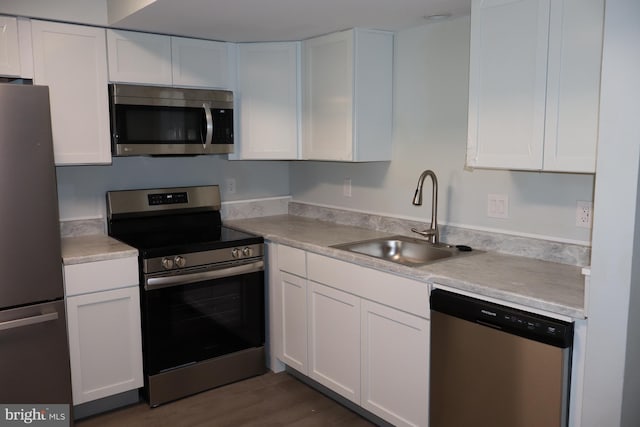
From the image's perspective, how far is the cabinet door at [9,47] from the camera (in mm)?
2635

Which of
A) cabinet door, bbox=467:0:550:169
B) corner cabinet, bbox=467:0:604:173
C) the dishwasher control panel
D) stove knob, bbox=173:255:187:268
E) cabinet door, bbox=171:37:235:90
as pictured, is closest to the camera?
the dishwasher control panel

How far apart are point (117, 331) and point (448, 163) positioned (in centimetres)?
196

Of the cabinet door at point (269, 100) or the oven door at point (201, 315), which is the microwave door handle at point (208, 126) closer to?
the cabinet door at point (269, 100)

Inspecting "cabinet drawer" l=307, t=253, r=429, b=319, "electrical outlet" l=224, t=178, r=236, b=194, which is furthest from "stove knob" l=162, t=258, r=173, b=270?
"electrical outlet" l=224, t=178, r=236, b=194

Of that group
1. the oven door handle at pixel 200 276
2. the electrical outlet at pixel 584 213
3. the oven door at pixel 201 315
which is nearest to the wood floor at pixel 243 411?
the oven door at pixel 201 315

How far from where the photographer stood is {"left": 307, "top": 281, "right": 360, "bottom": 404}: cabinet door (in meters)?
2.75

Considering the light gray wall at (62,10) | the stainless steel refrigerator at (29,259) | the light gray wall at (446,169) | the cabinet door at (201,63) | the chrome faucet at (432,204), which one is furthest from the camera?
the cabinet door at (201,63)

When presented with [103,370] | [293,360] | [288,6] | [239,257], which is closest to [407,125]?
[288,6]

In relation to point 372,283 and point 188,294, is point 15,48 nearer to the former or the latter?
point 188,294

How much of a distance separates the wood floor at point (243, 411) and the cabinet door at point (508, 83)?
1.53 meters

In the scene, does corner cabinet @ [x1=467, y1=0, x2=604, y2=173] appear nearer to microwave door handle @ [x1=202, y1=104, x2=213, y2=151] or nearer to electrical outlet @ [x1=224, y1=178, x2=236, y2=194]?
microwave door handle @ [x1=202, y1=104, x2=213, y2=151]

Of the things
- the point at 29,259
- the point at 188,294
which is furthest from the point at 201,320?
the point at 29,259

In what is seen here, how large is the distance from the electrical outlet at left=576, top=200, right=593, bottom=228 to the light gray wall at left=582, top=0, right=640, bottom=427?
0.68 metres

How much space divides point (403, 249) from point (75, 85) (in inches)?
77.3
